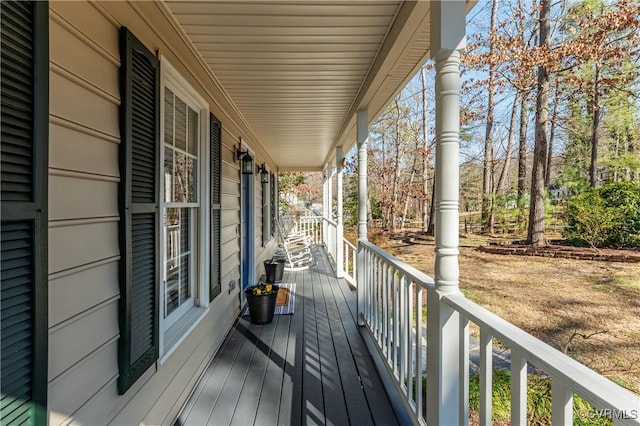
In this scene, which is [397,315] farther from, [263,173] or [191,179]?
[263,173]

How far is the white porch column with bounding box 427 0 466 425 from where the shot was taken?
148 cm

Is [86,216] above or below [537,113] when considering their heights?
below

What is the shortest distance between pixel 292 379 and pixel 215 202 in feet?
5.21

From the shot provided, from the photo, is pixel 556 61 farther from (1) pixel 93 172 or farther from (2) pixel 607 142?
(1) pixel 93 172

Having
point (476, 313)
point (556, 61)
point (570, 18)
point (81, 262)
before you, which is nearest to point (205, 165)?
point (81, 262)

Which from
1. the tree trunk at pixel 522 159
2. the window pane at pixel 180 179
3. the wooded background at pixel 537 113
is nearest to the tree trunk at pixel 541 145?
the wooded background at pixel 537 113

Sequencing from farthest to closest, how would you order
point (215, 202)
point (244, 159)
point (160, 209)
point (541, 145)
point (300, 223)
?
point (300, 223) → point (541, 145) → point (244, 159) → point (215, 202) → point (160, 209)

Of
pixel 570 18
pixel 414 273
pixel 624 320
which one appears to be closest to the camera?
pixel 414 273

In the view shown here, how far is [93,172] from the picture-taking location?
4.19 feet

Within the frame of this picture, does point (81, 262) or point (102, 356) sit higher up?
point (81, 262)

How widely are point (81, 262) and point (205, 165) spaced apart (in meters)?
1.56

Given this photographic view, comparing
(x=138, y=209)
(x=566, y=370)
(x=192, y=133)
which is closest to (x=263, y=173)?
(x=192, y=133)

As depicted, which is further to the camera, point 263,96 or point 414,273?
point 263,96

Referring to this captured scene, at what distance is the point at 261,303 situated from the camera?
3.49m
